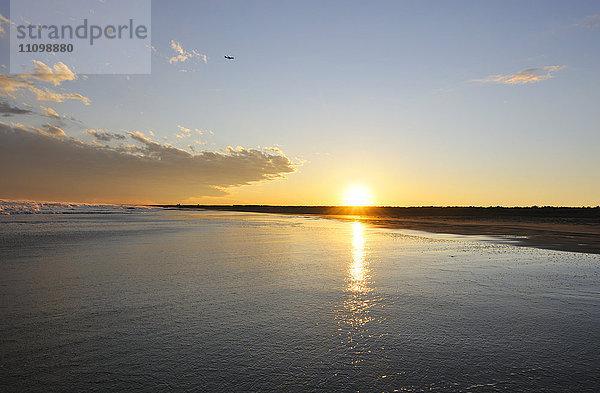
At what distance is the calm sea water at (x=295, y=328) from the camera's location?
3719 millimetres

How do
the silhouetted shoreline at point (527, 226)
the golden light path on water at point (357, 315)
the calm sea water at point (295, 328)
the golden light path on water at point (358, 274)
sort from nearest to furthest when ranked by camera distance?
the calm sea water at point (295, 328) < the golden light path on water at point (357, 315) < the golden light path on water at point (358, 274) < the silhouetted shoreline at point (527, 226)

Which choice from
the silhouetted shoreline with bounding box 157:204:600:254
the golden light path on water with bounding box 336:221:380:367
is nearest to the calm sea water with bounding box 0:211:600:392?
the golden light path on water with bounding box 336:221:380:367

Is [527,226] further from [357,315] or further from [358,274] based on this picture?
[357,315]

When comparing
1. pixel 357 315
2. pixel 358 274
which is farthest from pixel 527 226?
pixel 357 315

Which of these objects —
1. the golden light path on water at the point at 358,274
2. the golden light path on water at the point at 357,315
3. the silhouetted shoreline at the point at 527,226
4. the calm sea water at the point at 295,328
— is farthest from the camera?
the silhouetted shoreline at the point at 527,226

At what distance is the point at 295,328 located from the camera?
17.1 ft

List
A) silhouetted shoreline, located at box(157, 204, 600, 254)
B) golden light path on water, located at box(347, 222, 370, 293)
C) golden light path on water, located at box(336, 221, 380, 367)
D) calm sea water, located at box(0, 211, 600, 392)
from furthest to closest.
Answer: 1. silhouetted shoreline, located at box(157, 204, 600, 254)
2. golden light path on water, located at box(347, 222, 370, 293)
3. golden light path on water, located at box(336, 221, 380, 367)
4. calm sea water, located at box(0, 211, 600, 392)

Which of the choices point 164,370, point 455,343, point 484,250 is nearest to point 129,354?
point 164,370

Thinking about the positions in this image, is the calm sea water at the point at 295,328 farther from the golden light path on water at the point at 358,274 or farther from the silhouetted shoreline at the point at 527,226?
the silhouetted shoreline at the point at 527,226

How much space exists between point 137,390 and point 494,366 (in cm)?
380

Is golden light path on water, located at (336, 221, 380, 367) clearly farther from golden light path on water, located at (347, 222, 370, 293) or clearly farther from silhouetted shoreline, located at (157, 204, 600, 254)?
silhouetted shoreline, located at (157, 204, 600, 254)

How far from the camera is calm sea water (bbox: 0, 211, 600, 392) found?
12.2ft

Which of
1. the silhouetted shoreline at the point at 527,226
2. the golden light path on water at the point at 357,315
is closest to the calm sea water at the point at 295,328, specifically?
the golden light path on water at the point at 357,315

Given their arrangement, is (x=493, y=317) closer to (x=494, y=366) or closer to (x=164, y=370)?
(x=494, y=366)
